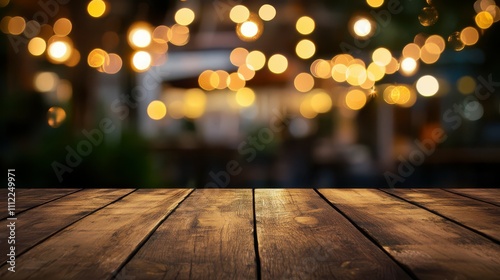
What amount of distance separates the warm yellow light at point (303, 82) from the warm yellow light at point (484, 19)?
7.68 ft

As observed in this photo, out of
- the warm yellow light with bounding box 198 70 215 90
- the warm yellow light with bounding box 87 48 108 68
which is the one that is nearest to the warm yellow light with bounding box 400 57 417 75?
the warm yellow light with bounding box 198 70 215 90

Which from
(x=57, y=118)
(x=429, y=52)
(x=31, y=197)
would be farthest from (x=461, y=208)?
(x=429, y=52)

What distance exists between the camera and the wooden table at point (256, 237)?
35.0 inches

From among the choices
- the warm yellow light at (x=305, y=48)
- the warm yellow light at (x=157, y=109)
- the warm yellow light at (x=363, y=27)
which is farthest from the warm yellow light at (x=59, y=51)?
the warm yellow light at (x=363, y=27)

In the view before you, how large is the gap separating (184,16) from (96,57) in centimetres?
79

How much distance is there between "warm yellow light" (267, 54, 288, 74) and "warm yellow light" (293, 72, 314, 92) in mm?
503

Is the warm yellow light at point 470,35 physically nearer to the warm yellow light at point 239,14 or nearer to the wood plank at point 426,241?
the warm yellow light at point 239,14

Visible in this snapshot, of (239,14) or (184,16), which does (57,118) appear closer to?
(184,16)

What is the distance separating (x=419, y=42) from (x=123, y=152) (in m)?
2.32

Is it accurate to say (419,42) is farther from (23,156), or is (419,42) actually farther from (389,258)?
(389,258)

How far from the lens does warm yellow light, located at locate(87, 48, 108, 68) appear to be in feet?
13.2

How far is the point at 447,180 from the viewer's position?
448cm

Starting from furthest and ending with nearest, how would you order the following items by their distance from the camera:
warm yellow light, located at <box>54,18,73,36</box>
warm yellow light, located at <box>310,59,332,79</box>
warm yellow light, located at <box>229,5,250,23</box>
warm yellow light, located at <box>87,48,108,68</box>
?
1. warm yellow light, located at <box>310,59,332,79</box>
2. warm yellow light, located at <box>229,5,250,23</box>
3. warm yellow light, located at <box>54,18,73,36</box>
4. warm yellow light, located at <box>87,48,108,68</box>

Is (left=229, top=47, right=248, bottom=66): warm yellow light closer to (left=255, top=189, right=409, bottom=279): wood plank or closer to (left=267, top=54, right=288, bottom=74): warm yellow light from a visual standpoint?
(left=267, top=54, right=288, bottom=74): warm yellow light
